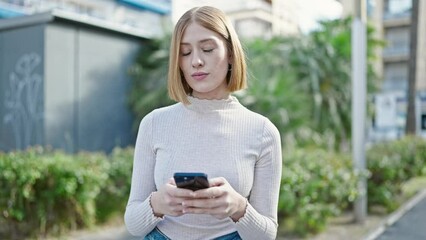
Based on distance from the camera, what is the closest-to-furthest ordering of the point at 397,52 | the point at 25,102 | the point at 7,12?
the point at 25,102 < the point at 7,12 < the point at 397,52

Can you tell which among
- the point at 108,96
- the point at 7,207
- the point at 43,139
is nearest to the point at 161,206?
the point at 7,207

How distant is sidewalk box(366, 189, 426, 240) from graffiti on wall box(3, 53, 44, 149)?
21.1 ft

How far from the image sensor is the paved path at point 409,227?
5965mm

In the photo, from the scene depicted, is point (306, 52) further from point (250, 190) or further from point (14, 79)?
point (250, 190)

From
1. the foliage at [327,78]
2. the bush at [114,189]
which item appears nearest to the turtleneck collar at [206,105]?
the bush at [114,189]

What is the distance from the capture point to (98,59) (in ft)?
36.2

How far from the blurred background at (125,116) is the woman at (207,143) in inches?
98.8

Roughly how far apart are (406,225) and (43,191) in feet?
14.5

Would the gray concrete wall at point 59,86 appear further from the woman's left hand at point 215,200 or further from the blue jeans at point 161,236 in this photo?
the woman's left hand at point 215,200

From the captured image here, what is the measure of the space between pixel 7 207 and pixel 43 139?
501 centimetres

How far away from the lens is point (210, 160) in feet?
4.48

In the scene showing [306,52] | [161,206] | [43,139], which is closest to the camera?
[161,206]

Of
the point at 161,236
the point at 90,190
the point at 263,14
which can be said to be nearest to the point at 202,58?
the point at 161,236

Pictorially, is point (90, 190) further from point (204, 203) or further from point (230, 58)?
point (204, 203)
